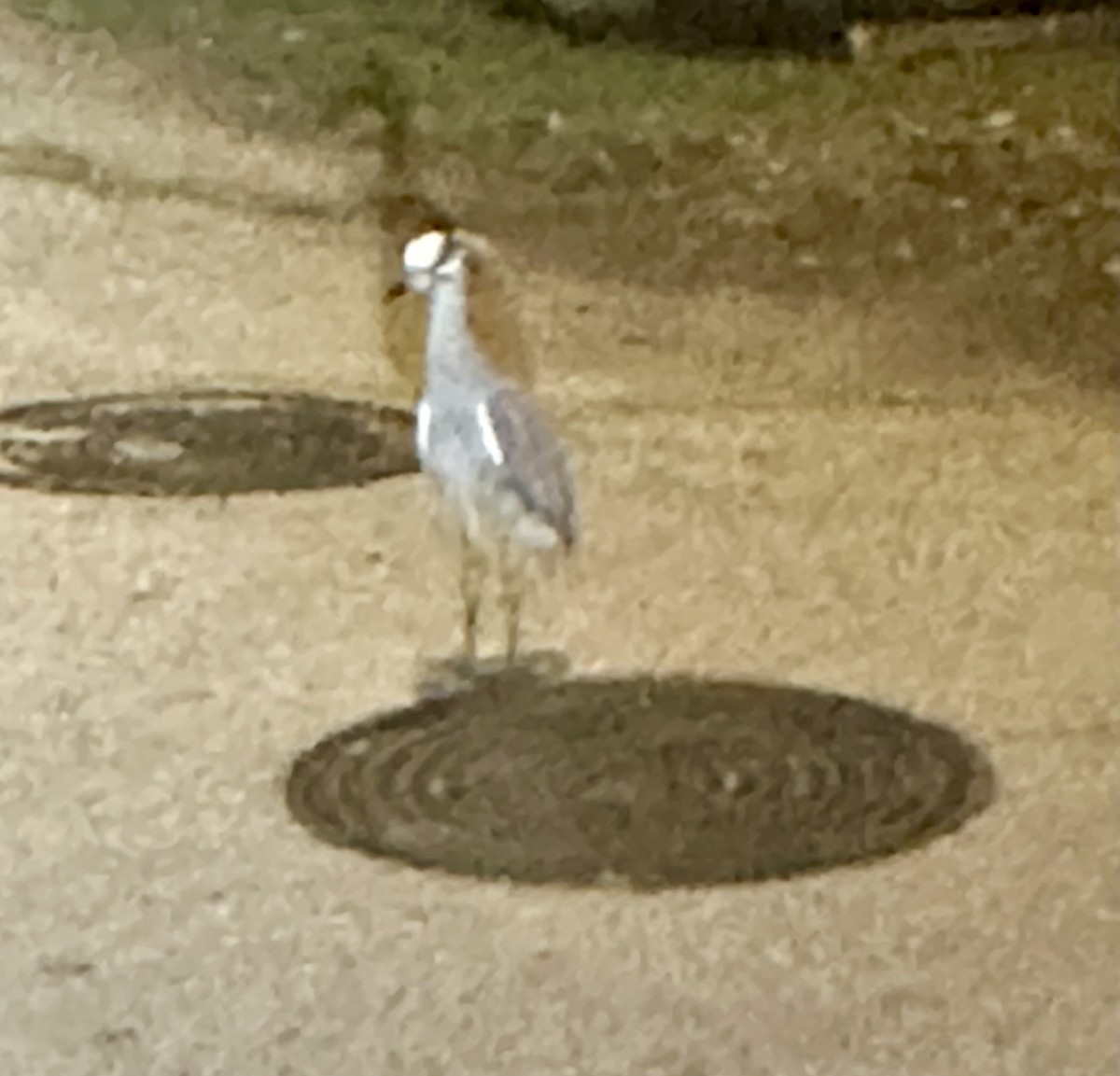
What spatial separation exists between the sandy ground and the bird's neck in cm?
13

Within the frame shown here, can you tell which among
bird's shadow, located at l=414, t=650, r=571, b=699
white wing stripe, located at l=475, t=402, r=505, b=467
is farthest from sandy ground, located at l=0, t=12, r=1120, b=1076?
white wing stripe, located at l=475, t=402, r=505, b=467

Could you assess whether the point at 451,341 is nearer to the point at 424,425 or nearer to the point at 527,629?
the point at 424,425

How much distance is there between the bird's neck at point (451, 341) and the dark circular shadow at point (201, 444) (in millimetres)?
144

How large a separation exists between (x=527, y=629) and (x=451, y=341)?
0.18 meters

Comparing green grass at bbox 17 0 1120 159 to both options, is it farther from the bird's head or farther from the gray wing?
the gray wing

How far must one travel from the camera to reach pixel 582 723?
1.00m

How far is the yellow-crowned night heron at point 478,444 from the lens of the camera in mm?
968

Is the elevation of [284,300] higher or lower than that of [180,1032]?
higher

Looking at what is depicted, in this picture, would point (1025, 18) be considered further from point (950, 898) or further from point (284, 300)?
point (950, 898)

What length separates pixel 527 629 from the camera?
1.05 m

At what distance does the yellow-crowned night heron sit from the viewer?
968mm

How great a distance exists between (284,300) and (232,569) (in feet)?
0.77

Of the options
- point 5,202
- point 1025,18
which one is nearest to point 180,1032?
point 5,202

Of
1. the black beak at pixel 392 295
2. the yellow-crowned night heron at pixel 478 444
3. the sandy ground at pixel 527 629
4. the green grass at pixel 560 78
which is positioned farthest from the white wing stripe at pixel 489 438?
the green grass at pixel 560 78
